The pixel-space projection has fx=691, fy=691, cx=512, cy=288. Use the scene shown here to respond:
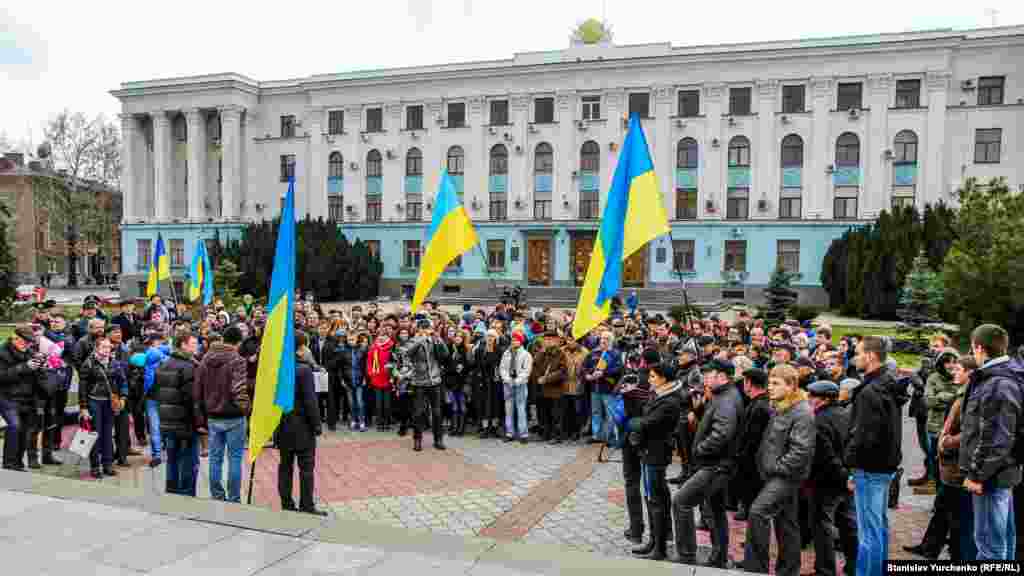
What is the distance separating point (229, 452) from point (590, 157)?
123 feet

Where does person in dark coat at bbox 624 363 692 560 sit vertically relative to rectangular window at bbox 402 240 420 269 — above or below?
below

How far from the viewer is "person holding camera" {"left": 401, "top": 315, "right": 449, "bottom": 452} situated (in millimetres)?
10602

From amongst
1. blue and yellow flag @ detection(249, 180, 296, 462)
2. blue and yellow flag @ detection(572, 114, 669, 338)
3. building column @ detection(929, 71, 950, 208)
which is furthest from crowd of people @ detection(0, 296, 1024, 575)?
building column @ detection(929, 71, 950, 208)

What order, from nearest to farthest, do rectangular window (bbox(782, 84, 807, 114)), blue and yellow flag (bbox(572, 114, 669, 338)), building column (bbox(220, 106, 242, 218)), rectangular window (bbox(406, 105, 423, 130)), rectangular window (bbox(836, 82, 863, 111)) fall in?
1. blue and yellow flag (bbox(572, 114, 669, 338))
2. rectangular window (bbox(836, 82, 863, 111))
3. rectangular window (bbox(782, 84, 807, 114))
4. rectangular window (bbox(406, 105, 423, 130))
5. building column (bbox(220, 106, 242, 218))

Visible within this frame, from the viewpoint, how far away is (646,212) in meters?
8.09

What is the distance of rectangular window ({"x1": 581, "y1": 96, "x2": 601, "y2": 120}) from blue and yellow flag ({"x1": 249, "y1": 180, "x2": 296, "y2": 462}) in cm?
3784

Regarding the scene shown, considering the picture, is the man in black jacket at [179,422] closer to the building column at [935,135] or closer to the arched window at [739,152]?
the arched window at [739,152]

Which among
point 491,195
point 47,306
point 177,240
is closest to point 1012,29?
point 491,195

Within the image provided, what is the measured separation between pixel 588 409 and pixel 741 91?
33.9 m

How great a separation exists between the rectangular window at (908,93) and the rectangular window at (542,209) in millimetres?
20427

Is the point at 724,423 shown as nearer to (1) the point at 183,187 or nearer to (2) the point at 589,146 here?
(2) the point at 589,146

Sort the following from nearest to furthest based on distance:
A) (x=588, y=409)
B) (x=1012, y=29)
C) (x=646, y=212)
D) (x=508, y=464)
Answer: (x=646, y=212), (x=508, y=464), (x=588, y=409), (x=1012, y=29)

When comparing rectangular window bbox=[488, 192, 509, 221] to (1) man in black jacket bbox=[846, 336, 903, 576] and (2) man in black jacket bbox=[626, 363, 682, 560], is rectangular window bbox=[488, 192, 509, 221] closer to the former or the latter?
(2) man in black jacket bbox=[626, 363, 682, 560]

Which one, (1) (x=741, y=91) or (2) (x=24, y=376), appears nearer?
(2) (x=24, y=376)
